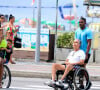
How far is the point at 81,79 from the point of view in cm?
931

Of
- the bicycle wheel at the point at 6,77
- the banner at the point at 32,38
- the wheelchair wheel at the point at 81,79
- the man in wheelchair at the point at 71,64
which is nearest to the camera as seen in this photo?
the man in wheelchair at the point at 71,64

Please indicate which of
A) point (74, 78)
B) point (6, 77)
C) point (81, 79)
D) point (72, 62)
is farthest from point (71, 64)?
point (6, 77)

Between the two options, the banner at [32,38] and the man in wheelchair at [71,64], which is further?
the banner at [32,38]

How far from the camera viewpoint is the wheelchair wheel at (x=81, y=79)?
9062mm

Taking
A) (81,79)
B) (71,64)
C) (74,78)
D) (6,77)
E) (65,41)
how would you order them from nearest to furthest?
1. (74,78)
2. (71,64)
3. (81,79)
4. (6,77)
5. (65,41)

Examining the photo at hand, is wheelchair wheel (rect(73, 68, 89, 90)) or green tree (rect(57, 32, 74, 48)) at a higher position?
green tree (rect(57, 32, 74, 48))

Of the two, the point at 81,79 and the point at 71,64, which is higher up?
the point at 71,64

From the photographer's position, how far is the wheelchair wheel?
906 centimetres

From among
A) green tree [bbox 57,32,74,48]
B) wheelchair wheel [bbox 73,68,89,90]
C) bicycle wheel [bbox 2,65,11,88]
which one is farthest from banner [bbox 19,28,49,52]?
wheelchair wheel [bbox 73,68,89,90]

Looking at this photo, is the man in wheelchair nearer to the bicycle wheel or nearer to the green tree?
the bicycle wheel

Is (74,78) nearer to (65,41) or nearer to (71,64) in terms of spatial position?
(71,64)

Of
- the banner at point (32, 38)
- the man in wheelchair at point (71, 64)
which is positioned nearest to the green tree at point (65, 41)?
the banner at point (32, 38)

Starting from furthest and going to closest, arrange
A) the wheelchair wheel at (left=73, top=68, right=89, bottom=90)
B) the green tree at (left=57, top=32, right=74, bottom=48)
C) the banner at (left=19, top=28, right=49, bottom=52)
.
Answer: the green tree at (left=57, top=32, right=74, bottom=48) → the banner at (left=19, top=28, right=49, bottom=52) → the wheelchair wheel at (left=73, top=68, right=89, bottom=90)

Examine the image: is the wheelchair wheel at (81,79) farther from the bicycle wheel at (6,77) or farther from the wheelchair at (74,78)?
the bicycle wheel at (6,77)
